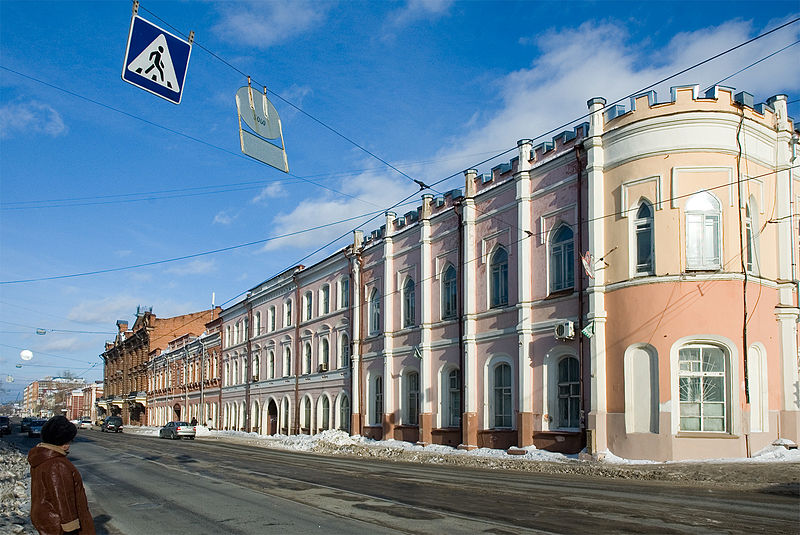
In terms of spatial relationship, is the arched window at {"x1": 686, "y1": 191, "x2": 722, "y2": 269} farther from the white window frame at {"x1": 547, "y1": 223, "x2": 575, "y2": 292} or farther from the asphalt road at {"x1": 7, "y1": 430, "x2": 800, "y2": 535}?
the asphalt road at {"x1": 7, "y1": 430, "x2": 800, "y2": 535}

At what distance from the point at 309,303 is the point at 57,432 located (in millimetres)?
40697

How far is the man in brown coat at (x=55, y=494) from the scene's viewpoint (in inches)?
230

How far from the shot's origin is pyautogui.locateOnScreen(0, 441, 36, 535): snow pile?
939 centimetres

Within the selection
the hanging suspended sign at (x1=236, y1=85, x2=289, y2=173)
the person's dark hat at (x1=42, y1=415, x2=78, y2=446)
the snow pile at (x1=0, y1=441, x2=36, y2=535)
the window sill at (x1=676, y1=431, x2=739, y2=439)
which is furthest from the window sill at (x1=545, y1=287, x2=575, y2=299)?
the person's dark hat at (x1=42, y1=415, x2=78, y2=446)

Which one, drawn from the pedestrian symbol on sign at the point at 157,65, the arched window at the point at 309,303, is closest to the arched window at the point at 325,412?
the arched window at the point at 309,303

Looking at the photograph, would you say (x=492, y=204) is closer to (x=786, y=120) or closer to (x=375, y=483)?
(x=786, y=120)

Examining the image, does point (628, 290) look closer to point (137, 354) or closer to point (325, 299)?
point (325, 299)

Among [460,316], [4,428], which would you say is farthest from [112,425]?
[460,316]

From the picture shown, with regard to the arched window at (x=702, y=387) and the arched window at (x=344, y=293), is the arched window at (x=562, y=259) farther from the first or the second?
the arched window at (x=344, y=293)

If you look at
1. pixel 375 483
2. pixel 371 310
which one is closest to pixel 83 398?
pixel 371 310

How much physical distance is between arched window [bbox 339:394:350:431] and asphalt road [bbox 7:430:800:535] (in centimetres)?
2121

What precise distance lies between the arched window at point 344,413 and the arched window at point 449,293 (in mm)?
11274

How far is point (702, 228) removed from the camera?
2202 cm

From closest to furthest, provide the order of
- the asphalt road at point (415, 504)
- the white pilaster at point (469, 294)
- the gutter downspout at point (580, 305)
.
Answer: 1. the asphalt road at point (415, 504)
2. the gutter downspout at point (580, 305)
3. the white pilaster at point (469, 294)
